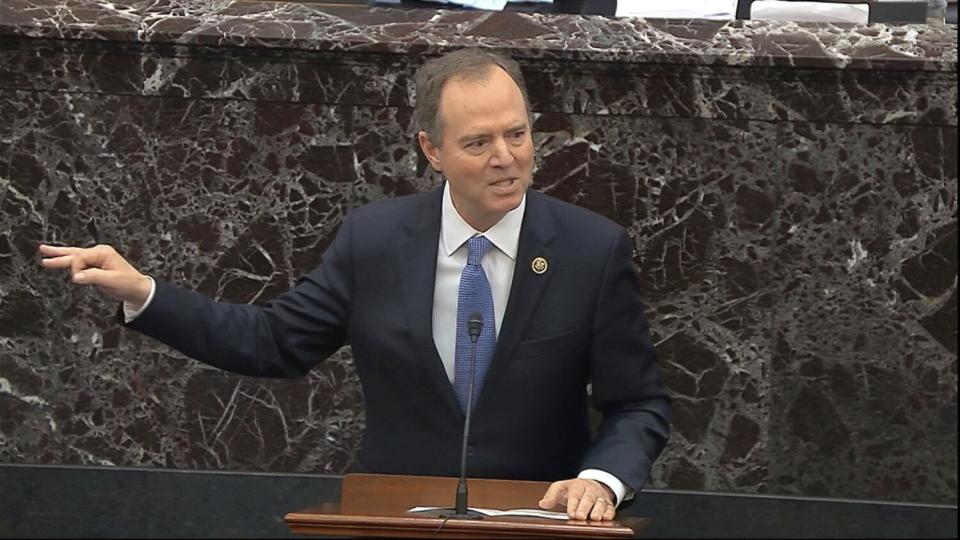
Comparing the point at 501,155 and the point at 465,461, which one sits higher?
the point at 501,155

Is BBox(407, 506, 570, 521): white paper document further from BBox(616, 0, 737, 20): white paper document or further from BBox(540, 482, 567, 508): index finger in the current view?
BBox(616, 0, 737, 20): white paper document

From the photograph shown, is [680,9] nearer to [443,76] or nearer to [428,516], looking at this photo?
[443,76]

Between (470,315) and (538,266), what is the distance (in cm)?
20

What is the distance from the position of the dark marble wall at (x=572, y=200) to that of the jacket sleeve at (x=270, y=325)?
0.80 m

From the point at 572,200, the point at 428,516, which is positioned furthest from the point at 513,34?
the point at 428,516

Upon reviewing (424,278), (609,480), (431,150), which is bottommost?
(609,480)

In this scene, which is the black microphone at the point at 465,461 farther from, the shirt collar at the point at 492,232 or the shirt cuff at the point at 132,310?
the shirt cuff at the point at 132,310

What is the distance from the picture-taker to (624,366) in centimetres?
329

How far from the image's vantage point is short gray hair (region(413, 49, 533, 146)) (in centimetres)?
331

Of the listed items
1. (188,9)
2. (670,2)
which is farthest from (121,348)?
(670,2)

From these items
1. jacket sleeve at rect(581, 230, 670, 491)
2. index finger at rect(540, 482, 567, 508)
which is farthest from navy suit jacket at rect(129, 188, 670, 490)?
index finger at rect(540, 482, 567, 508)

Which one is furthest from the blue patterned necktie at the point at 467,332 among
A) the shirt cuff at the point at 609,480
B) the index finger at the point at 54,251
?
the index finger at the point at 54,251

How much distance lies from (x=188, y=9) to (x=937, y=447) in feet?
6.90

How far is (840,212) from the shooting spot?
4.14 m
